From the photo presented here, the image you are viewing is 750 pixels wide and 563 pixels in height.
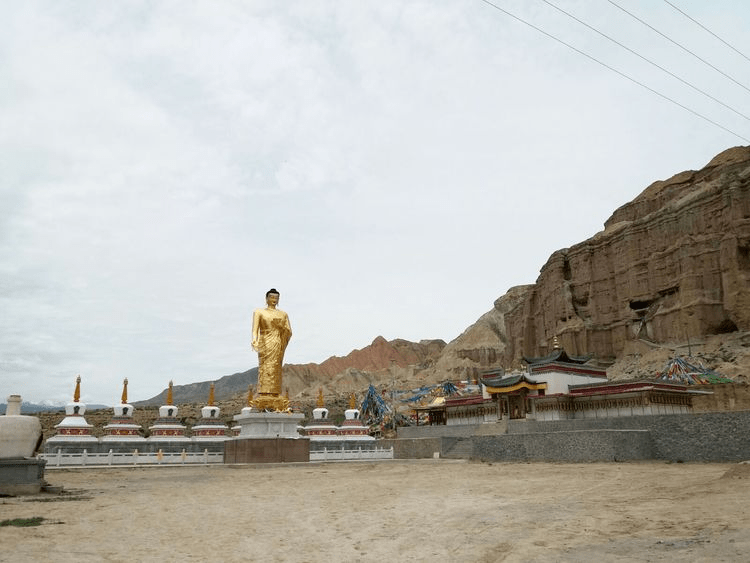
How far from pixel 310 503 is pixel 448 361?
354 ft

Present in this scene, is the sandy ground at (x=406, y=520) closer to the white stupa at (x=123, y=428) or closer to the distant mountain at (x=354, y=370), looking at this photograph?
the white stupa at (x=123, y=428)

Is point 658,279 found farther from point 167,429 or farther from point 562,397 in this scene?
point 167,429

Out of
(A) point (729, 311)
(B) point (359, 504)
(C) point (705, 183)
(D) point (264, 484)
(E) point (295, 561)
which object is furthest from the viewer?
(C) point (705, 183)

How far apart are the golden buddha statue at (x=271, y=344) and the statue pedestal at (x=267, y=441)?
86cm

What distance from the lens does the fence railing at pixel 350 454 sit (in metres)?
31.4

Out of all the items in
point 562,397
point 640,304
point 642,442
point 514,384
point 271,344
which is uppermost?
point 640,304

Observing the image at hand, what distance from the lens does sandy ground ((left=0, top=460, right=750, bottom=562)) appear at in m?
7.71

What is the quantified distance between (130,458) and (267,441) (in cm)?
708

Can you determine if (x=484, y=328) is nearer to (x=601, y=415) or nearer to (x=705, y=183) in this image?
(x=705, y=183)

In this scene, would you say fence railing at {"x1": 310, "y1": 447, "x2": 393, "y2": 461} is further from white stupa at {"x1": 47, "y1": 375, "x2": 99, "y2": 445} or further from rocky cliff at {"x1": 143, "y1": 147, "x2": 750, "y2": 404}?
rocky cliff at {"x1": 143, "y1": 147, "x2": 750, "y2": 404}

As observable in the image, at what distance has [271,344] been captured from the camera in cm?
3070

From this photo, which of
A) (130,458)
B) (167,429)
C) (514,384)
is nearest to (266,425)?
(130,458)

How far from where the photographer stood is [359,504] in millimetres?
12680

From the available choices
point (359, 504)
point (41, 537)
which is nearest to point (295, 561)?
point (41, 537)
